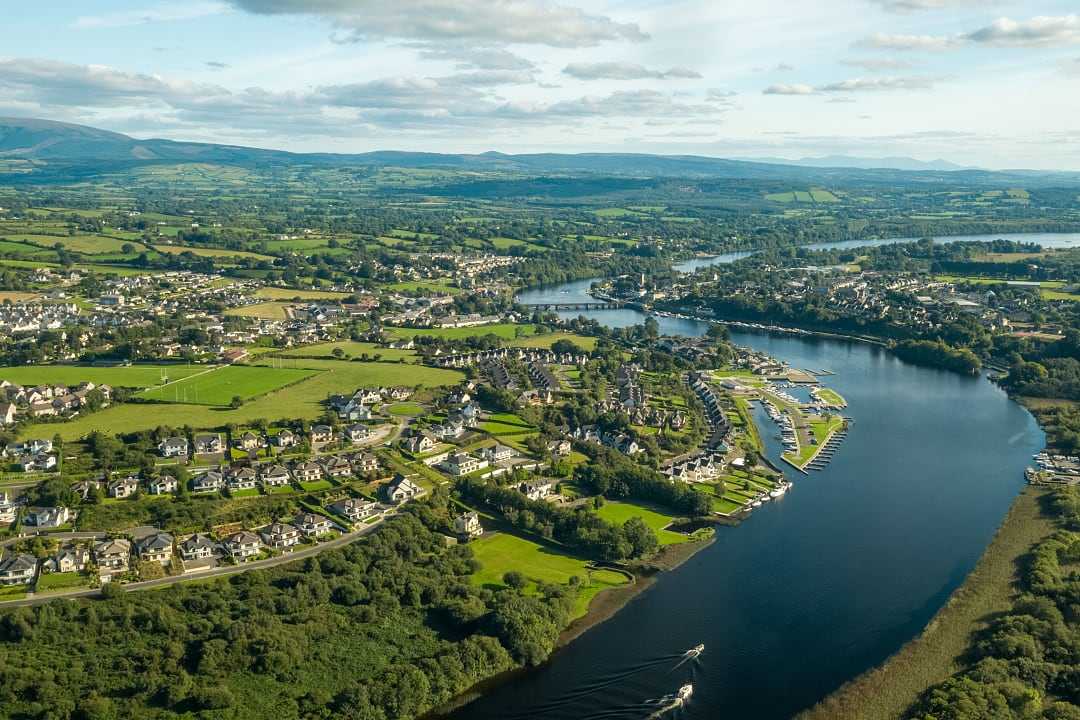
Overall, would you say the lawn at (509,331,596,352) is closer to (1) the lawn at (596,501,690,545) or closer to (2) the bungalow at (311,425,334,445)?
(2) the bungalow at (311,425,334,445)

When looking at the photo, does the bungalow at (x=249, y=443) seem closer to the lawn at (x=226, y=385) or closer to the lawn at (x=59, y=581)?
the lawn at (x=226, y=385)

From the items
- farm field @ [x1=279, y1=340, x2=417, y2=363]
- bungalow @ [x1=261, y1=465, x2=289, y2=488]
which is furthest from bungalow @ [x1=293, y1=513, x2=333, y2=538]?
farm field @ [x1=279, y1=340, x2=417, y2=363]

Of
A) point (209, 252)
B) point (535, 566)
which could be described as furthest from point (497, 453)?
point (209, 252)

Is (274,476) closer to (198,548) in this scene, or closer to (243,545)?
(243,545)

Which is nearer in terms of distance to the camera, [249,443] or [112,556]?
[112,556]

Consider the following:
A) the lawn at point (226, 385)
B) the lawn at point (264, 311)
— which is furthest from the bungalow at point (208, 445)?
the lawn at point (264, 311)

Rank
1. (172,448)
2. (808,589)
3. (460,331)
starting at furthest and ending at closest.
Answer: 1. (460,331)
2. (172,448)
3. (808,589)
